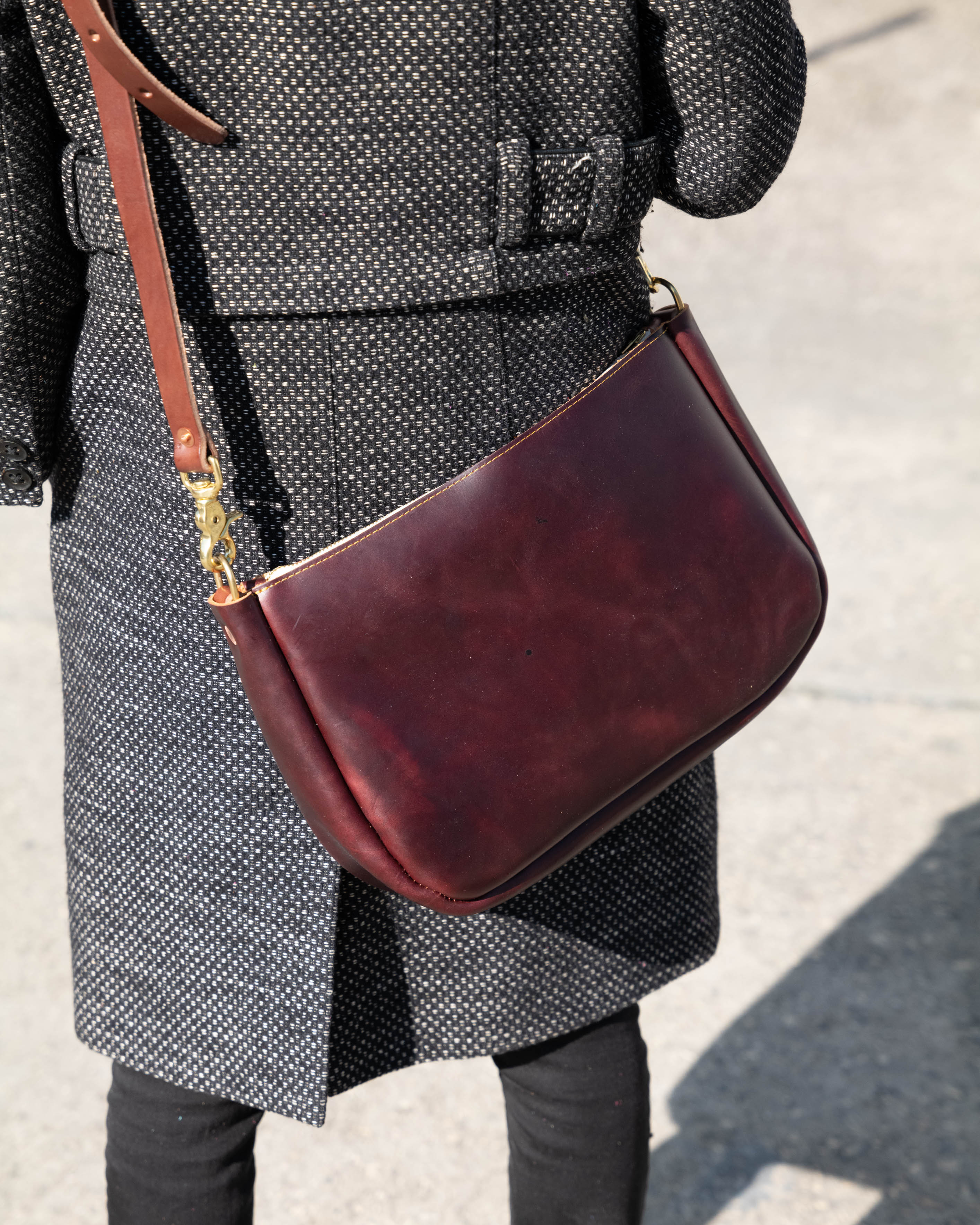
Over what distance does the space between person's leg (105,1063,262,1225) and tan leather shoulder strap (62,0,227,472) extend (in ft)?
2.00

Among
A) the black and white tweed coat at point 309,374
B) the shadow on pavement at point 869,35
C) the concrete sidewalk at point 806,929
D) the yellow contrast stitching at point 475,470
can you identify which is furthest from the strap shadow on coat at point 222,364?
the shadow on pavement at point 869,35

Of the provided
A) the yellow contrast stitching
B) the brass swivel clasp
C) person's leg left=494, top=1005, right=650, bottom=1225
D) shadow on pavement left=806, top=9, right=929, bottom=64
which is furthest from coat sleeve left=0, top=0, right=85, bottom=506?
shadow on pavement left=806, top=9, right=929, bottom=64

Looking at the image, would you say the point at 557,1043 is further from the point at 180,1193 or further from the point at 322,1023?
the point at 180,1193

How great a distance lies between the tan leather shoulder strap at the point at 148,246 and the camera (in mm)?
922

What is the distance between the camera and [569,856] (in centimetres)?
111

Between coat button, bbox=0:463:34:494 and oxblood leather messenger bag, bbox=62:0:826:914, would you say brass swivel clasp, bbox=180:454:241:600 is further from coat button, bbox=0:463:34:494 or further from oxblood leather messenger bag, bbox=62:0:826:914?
coat button, bbox=0:463:34:494

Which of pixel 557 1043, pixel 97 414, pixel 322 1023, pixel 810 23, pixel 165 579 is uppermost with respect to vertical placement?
pixel 97 414

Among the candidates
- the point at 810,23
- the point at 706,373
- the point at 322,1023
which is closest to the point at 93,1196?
the point at 322,1023

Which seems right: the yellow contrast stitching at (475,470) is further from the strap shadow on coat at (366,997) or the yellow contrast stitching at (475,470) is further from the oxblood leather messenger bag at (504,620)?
the strap shadow on coat at (366,997)

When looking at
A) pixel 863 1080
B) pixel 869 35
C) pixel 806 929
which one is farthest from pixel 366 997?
pixel 869 35

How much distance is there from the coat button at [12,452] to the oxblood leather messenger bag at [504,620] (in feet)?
0.67

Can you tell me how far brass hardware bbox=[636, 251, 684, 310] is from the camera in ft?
3.87

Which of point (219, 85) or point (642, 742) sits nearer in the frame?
point (219, 85)

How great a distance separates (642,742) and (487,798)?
14 cm
